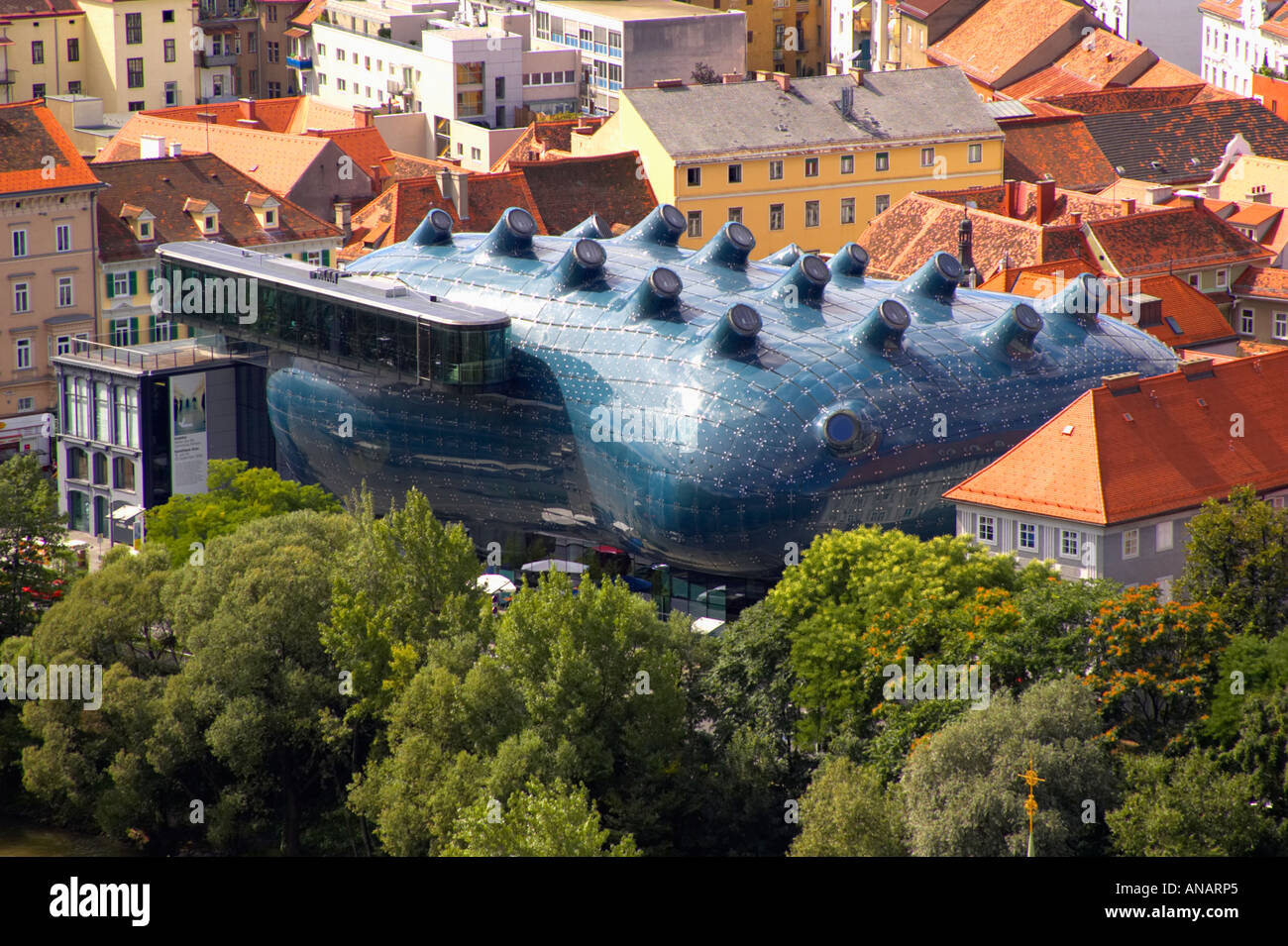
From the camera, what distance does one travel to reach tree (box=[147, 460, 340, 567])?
131 m

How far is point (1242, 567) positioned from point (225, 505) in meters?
52.1

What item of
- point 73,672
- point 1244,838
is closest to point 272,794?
point 73,672

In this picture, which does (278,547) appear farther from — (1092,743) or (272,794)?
(1092,743)

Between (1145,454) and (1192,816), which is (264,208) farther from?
(1192,816)

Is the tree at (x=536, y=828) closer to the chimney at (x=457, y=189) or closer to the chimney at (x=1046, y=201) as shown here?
the chimney at (x=457, y=189)

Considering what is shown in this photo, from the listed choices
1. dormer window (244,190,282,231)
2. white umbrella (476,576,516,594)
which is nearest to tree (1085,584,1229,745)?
white umbrella (476,576,516,594)

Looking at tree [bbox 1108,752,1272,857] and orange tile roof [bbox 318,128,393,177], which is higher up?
orange tile roof [bbox 318,128,393,177]

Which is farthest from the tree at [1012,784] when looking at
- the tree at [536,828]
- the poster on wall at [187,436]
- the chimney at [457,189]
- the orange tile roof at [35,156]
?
the chimney at [457,189]

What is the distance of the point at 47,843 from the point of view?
119 m

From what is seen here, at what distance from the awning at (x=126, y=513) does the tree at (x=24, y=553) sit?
16.1m

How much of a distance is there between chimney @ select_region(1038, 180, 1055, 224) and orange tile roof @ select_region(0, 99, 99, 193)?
58902mm

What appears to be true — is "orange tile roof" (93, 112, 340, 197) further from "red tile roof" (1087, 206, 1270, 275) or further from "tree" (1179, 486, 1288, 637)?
"tree" (1179, 486, 1288, 637)

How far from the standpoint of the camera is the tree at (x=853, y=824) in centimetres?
9800
